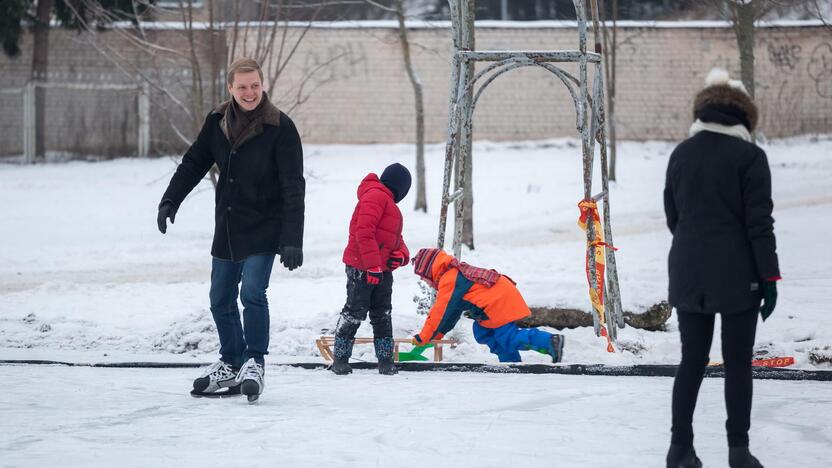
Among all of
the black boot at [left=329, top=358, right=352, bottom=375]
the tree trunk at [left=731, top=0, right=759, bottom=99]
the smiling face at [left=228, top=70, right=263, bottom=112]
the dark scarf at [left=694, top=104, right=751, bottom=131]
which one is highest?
the tree trunk at [left=731, top=0, right=759, bottom=99]

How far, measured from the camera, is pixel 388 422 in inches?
221

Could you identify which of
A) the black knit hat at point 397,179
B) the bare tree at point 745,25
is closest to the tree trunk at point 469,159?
the black knit hat at point 397,179

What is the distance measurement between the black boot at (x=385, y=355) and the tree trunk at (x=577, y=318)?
169cm

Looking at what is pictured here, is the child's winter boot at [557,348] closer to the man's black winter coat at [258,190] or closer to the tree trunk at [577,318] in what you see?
the tree trunk at [577,318]

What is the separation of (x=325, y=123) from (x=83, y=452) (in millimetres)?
22465

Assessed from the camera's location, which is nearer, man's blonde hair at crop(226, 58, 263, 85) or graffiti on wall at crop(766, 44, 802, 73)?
man's blonde hair at crop(226, 58, 263, 85)

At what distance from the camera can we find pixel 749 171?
443 cm

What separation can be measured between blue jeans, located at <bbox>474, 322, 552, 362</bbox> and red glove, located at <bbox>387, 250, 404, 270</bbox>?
2.68 feet

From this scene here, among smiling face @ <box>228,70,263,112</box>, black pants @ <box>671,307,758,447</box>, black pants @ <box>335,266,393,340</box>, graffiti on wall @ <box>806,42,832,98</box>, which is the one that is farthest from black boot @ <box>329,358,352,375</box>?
graffiti on wall @ <box>806,42,832,98</box>

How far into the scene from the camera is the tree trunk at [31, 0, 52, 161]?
26.5 meters

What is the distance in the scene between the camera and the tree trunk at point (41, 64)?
86.9 ft

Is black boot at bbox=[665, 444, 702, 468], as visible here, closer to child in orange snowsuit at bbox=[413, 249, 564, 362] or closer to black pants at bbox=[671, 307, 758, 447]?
black pants at bbox=[671, 307, 758, 447]

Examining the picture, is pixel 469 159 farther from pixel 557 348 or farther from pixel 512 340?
pixel 557 348

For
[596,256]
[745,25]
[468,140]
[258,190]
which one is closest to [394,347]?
[596,256]
